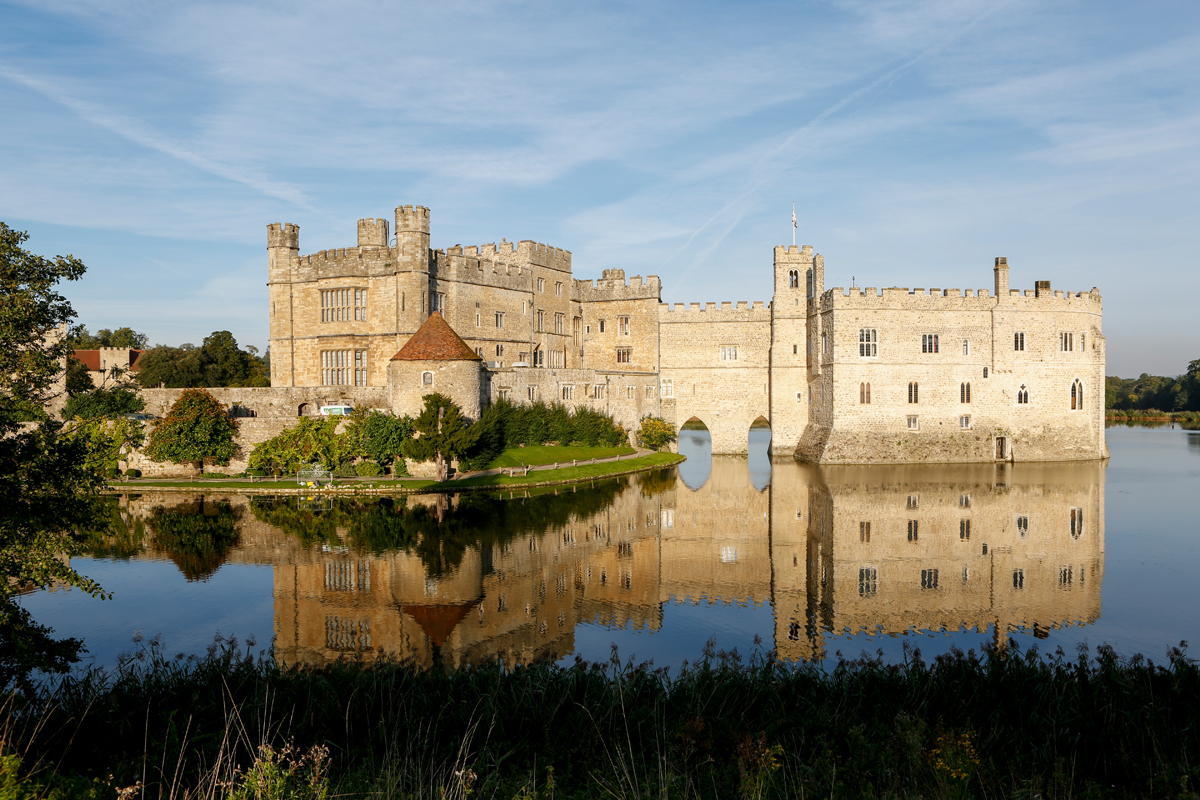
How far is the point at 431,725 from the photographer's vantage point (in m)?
8.52

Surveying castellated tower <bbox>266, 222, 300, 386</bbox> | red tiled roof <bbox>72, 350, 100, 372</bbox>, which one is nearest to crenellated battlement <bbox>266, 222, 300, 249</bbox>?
castellated tower <bbox>266, 222, 300, 386</bbox>

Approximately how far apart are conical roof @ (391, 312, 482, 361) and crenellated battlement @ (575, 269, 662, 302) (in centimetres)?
1709

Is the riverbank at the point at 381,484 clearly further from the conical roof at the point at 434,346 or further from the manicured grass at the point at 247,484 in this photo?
the conical roof at the point at 434,346

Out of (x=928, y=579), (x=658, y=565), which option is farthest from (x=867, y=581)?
(x=658, y=565)

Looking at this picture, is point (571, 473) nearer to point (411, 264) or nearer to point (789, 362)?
point (411, 264)

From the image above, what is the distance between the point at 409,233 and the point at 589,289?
628 inches

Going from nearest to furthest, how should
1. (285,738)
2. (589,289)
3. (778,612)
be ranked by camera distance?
1. (285,738)
2. (778,612)
3. (589,289)

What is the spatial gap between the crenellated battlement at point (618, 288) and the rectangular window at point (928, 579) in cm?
3380

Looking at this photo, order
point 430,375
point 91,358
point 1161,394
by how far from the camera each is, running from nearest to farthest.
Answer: point 430,375, point 91,358, point 1161,394

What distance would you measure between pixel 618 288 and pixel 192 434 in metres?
27.4

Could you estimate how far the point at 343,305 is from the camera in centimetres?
4088

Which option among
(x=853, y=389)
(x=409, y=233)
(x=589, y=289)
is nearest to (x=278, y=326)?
(x=409, y=233)

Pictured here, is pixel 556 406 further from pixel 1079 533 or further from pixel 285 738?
pixel 285 738

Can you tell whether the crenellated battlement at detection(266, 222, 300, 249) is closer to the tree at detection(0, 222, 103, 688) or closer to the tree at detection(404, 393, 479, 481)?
the tree at detection(404, 393, 479, 481)
